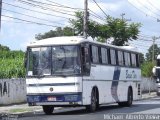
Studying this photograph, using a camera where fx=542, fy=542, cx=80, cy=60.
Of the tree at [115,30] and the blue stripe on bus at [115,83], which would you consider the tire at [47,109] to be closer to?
the blue stripe on bus at [115,83]

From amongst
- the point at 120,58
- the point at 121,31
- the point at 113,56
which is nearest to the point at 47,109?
the point at 113,56

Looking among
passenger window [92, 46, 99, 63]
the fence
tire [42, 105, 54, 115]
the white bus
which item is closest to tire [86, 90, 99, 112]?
the white bus

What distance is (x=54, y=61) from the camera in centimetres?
2370

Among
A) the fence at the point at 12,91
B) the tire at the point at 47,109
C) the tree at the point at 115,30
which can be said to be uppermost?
the tree at the point at 115,30

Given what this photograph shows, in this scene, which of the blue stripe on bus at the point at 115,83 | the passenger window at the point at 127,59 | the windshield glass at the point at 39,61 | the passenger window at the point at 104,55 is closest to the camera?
the windshield glass at the point at 39,61

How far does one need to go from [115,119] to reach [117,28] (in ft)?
104

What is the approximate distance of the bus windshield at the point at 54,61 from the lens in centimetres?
2347

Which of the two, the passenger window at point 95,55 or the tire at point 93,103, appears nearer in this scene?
the tire at point 93,103

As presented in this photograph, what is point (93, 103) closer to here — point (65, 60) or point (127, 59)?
point (65, 60)

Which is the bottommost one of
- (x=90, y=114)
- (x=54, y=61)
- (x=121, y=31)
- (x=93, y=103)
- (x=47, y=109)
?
(x=90, y=114)

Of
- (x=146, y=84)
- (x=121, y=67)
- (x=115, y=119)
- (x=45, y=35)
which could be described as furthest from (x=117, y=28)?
(x=45, y=35)

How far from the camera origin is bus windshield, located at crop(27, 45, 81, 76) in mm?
23469

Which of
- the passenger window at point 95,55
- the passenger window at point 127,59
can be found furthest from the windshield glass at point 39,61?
the passenger window at point 127,59

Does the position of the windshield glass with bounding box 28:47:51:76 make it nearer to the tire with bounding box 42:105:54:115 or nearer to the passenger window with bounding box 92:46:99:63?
the tire with bounding box 42:105:54:115
